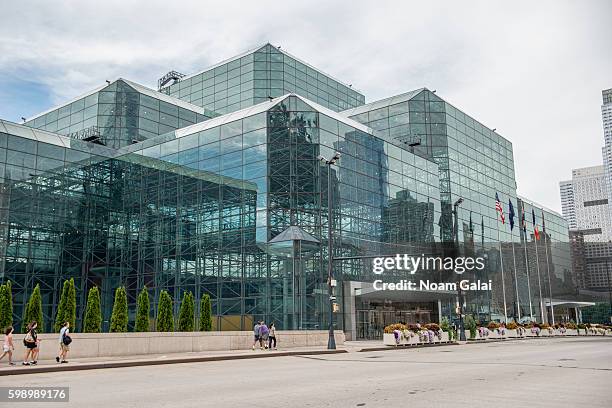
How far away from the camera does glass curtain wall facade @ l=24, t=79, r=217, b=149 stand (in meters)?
62.4

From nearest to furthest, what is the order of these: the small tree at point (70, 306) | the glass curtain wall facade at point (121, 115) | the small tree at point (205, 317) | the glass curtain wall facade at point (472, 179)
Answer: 1. the small tree at point (70, 306)
2. the small tree at point (205, 317)
3. the glass curtain wall facade at point (121, 115)
4. the glass curtain wall facade at point (472, 179)

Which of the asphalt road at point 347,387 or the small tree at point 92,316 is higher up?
the small tree at point 92,316

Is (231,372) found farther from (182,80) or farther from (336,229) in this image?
(182,80)

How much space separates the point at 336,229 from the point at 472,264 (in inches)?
1069

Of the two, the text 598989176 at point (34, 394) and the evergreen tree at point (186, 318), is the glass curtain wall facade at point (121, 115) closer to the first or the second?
the evergreen tree at point (186, 318)

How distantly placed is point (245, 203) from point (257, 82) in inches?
1056

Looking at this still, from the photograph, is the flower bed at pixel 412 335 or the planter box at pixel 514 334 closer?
the flower bed at pixel 412 335

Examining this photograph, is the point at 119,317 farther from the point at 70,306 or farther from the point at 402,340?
the point at 402,340

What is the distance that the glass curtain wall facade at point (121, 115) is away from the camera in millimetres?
62438

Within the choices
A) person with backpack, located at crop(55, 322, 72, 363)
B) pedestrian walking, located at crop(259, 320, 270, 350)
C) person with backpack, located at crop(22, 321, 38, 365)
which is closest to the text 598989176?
person with backpack, located at crop(22, 321, 38, 365)

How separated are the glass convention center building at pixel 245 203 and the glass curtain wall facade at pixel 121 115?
15cm

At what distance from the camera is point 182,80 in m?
79.2

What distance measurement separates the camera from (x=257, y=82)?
68750 millimetres

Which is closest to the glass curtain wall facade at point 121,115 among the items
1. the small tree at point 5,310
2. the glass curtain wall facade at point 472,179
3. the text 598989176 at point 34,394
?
the glass curtain wall facade at point 472,179
